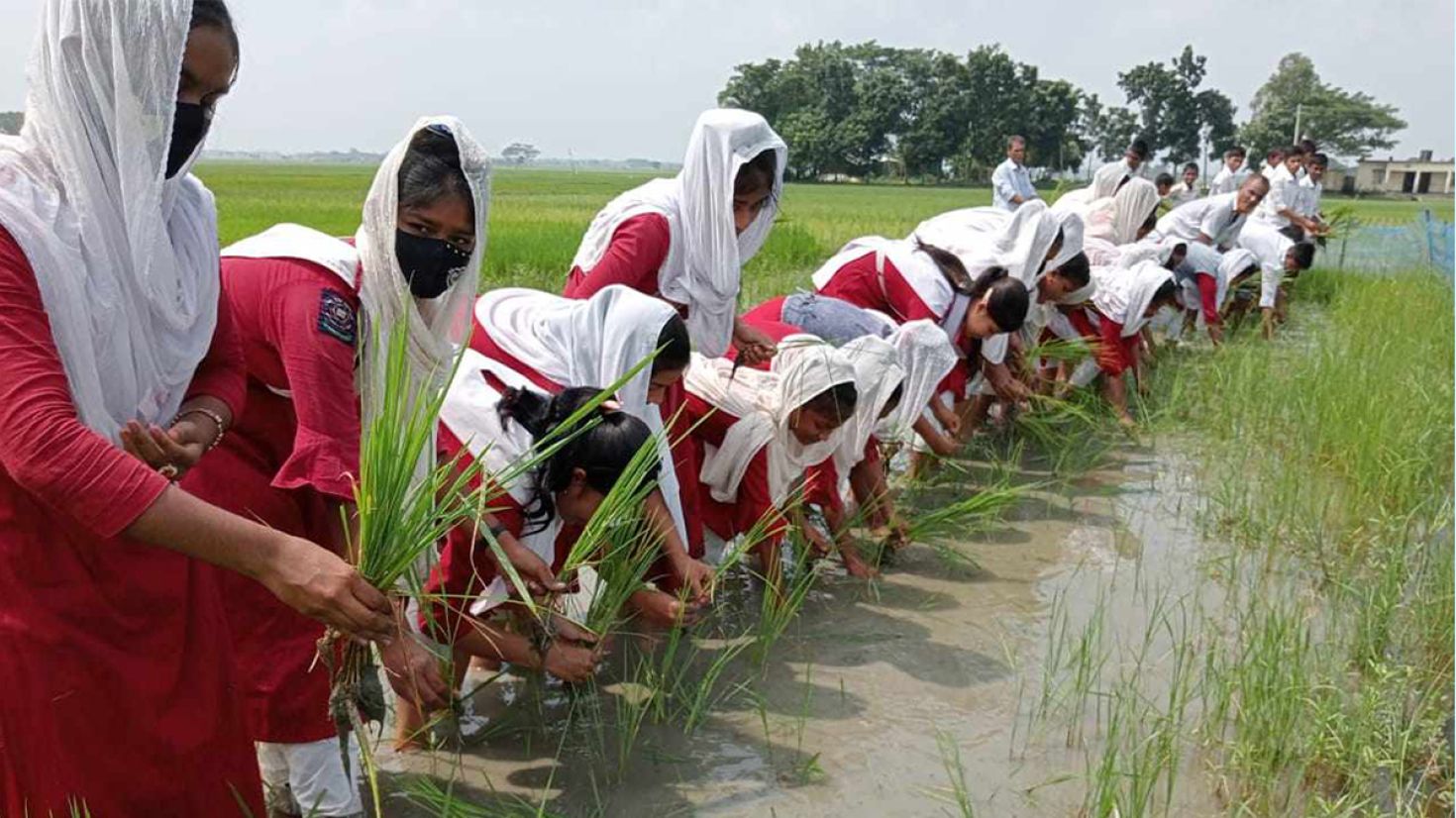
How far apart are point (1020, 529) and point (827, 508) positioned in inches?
44.3

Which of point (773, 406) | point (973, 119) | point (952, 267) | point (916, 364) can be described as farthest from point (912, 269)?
point (973, 119)

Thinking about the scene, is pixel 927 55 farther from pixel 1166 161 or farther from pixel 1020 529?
pixel 1020 529

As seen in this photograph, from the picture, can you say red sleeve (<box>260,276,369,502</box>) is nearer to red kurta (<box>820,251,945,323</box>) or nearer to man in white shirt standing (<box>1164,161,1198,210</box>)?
red kurta (<box>820,251,945,323</box>)

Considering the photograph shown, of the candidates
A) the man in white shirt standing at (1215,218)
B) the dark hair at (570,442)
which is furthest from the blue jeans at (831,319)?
the man in white shirt standing at (1215,218)

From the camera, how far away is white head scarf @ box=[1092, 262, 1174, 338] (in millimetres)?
6086

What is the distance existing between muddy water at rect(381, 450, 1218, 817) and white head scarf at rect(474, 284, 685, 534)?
1.92ft

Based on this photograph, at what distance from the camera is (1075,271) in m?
5.59

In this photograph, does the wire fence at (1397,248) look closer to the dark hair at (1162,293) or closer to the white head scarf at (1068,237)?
the dark hair at (1162,293)

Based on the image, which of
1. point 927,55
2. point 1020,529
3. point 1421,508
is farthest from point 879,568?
point 927,55

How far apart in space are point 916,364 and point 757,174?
1177 mm

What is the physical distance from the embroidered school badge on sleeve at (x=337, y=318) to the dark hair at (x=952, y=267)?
124 inches

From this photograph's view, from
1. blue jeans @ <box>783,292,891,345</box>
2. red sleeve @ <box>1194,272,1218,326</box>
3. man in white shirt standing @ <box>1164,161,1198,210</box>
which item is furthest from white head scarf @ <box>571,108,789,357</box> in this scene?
man in white shirt standing @ <box>1164,161,1198,210</box>

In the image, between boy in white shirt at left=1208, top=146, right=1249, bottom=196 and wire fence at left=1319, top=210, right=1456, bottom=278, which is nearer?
boy in white shirt at left=1208, top=146, right=1249, bottom=196

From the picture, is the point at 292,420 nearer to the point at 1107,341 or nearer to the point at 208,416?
the point at 208,416
